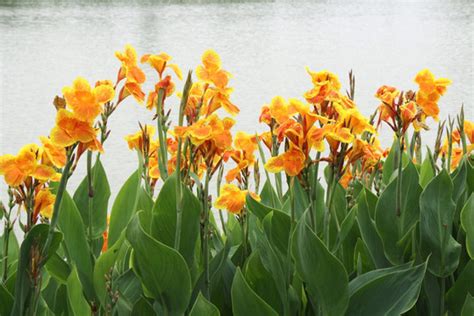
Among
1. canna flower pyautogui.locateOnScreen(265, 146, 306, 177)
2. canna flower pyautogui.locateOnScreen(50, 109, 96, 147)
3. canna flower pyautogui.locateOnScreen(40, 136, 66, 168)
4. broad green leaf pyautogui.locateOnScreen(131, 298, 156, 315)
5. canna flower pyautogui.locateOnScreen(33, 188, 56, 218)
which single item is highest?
canna flower pyautogui.locateOnScreen(50, 109, 96, 147)


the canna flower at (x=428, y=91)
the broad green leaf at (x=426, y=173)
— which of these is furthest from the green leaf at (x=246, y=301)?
the broad green leaf at (x=426, y=173)

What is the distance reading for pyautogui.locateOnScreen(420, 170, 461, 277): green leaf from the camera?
1444mm

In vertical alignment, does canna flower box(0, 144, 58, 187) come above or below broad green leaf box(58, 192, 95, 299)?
above

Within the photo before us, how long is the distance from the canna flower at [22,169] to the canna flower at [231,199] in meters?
0.29

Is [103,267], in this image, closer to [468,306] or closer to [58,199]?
[58,199]

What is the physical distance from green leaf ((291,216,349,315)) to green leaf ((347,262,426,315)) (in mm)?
43

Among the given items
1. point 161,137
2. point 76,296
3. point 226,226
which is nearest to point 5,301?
point 76,296

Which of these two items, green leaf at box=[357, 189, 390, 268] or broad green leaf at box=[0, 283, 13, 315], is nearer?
broad green leaf at box=[0, 283, 13, 315]

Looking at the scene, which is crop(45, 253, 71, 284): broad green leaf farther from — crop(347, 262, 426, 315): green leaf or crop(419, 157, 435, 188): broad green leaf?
crop(419, 157, 435, 188): broad green leaf

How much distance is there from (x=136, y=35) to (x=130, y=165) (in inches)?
166

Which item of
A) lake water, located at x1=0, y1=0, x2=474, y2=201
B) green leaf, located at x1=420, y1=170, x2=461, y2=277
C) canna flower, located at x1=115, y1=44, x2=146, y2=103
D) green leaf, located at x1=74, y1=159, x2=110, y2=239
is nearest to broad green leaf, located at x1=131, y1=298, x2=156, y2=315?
green leaf, located at x1=74, y1=159, x2=110, y2=239

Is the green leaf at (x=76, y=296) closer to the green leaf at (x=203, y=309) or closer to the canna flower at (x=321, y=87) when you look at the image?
the green leaf at (x=203, y=309)

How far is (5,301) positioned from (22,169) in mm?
237

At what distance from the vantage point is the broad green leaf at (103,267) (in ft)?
4.42
